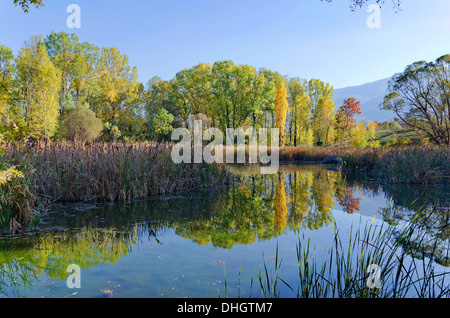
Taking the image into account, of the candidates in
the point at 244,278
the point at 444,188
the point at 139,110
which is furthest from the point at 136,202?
the point at 139,110

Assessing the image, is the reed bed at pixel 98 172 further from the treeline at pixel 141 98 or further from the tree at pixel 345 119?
the tree at pixel 345 119

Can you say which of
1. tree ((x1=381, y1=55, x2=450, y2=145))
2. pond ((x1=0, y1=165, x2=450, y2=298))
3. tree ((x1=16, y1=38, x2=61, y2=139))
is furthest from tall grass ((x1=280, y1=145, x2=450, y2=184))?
tree ((x1=16, y1=38, x2=61, y2=139))

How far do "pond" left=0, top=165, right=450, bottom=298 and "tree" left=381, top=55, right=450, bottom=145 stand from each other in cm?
1547

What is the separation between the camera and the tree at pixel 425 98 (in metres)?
20.3

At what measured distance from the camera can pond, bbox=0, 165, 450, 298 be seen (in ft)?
9.65

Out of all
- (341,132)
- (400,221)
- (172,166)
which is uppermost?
(341,132)

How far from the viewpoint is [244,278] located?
122 inches

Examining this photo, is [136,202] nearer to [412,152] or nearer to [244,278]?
[244,278]

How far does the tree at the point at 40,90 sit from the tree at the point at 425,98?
2450 cm

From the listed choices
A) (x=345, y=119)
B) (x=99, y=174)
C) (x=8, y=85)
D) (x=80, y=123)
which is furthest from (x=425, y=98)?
A: (x=8, y=85)

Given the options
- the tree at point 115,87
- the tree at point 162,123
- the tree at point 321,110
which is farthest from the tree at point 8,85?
the tree at point 321,110

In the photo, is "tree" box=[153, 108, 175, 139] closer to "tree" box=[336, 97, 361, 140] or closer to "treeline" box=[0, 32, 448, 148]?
"treeline" box=[0, 32, 448, 148]

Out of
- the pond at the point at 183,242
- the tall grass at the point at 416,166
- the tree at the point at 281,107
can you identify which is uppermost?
the tree at the point at 281,107
